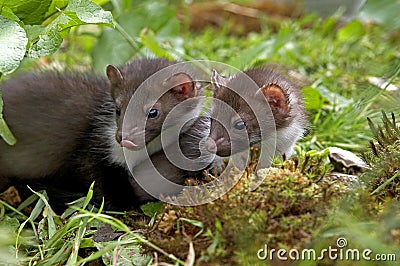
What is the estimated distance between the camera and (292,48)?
16.4 ft

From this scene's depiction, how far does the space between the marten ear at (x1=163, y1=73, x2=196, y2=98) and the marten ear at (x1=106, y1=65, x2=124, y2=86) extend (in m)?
0.23

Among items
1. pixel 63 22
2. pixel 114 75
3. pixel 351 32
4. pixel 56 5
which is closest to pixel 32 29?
pixel 63 22

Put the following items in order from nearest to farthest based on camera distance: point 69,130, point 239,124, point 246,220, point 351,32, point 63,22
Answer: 1. point 246,220
2. point 63,22
3. point 239,124
4. point 69,130
5. point 351,32

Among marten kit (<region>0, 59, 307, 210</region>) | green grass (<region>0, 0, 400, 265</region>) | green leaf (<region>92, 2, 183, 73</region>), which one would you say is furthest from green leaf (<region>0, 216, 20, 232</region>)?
green leaf (<region>92, 2, 183, 73</region>)

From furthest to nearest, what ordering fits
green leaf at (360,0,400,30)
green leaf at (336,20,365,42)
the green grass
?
green leaf at (336,20,365,42)
green leaf at (360,0,400,30)
the green grass

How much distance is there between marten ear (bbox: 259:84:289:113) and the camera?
9.23 ft

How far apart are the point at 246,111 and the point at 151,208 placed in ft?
2.07

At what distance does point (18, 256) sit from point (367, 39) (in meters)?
3.96

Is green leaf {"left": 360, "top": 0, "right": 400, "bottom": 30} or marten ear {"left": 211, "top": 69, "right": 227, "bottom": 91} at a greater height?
marten ear {"left": 211, "top": 69, "right": 227, "bottom": 91}

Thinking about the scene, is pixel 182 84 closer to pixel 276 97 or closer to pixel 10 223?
pixel 276 97

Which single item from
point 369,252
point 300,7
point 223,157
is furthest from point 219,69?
point 300,7

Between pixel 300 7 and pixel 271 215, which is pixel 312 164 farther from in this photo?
pixel 300 7

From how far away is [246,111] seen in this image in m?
2.87

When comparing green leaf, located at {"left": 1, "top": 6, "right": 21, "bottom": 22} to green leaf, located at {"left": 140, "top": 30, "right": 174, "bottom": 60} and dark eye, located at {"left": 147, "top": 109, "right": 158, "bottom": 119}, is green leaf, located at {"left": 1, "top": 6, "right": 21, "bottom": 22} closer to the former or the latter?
dark eye, located at {"left": 147, "top": 109, "right": 158, "bottom": 119}
